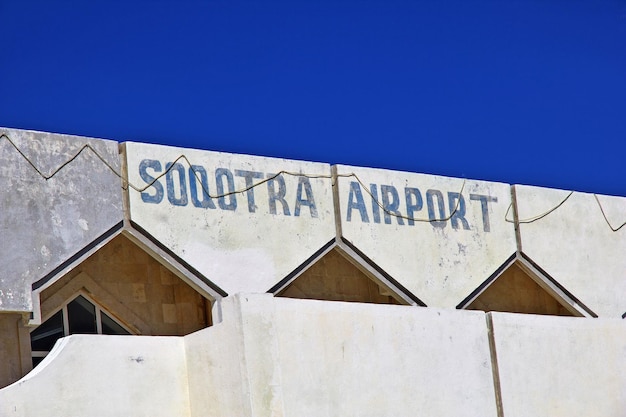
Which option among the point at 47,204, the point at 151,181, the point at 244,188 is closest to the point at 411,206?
the point at 244,188

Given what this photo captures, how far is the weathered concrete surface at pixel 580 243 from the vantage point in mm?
18547

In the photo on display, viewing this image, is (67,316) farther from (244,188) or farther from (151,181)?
(244,188)

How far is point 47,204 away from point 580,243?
7929 millimetres

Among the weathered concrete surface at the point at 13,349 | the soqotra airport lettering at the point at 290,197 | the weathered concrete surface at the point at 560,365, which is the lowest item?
the weathered concrete surface at the point at 560,365

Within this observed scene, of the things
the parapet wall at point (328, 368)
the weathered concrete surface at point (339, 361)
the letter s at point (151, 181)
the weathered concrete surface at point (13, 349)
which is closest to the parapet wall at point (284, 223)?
the letter s at point (151, 181)

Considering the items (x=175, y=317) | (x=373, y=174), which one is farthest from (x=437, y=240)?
(x=175, y=317)

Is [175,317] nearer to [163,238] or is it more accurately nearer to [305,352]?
[163,238]

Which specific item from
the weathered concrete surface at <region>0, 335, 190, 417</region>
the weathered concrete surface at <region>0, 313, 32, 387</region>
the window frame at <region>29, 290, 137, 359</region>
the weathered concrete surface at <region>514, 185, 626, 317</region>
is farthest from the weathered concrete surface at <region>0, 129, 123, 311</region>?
the weathered concrete surface at <region>514, 185, 626, 317</region>

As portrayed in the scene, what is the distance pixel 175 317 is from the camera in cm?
1667

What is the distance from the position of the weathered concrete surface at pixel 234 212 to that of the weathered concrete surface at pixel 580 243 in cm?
328

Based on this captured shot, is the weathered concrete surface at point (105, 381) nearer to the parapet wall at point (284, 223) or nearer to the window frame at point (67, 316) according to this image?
the parapet wall at point (284, 223)

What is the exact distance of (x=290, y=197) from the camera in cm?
1656

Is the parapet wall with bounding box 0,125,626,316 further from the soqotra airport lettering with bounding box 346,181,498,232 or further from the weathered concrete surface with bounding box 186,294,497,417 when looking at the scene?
the weathered concrete surface with bounding box 186,294,497,417

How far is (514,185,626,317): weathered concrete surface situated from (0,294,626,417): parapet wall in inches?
102
